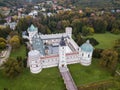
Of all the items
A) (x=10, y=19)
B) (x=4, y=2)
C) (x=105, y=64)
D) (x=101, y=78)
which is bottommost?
(x=101, y=78)

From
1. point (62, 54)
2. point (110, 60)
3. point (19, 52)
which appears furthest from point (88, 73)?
point (19, 52)

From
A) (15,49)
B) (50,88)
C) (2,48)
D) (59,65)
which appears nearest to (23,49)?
(15,49)

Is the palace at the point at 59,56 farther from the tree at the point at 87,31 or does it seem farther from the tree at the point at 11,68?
the tree at the point at 87,31

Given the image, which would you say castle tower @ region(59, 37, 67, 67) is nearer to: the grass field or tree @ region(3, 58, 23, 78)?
the grass field

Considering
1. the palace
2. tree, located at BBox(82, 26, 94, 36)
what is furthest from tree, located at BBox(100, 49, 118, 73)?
tree, located at BBox(82, 26, 94, 36)

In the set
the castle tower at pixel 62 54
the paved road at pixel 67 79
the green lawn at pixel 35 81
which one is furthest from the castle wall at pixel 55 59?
the paved road at pixel 67 79

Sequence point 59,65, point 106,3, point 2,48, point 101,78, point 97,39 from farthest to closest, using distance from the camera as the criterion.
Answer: point 106,3
point 97,39
point 2,48
point 59,65
point 101,78

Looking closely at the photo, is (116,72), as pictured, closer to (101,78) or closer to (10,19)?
(101,78)
